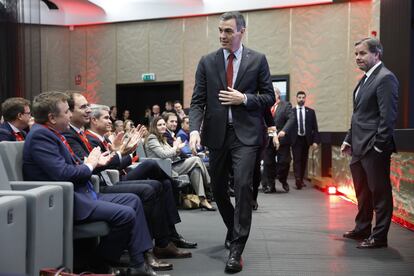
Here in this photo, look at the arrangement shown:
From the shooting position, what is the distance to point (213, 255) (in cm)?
285

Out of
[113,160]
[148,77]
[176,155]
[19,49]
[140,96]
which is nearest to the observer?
[113,160]

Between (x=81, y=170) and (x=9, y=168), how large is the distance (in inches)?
13.1

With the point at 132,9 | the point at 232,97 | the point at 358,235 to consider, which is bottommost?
the point at 358,235

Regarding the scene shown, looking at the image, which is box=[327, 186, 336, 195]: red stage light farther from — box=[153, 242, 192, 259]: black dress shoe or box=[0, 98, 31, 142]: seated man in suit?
box=[0, 98, 31, 142]: seated man in suit

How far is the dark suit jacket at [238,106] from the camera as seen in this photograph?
2635 mm

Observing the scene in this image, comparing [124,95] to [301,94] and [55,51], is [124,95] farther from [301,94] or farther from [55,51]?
[301,94]

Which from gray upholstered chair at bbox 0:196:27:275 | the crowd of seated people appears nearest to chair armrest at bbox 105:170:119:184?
the crowd of seated people

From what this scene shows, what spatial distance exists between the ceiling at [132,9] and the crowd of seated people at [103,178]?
20.6ft

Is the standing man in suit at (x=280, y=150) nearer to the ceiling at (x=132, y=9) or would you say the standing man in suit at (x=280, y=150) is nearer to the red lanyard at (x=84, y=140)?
the ceiling at (x=132, y=9)

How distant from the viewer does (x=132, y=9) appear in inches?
377

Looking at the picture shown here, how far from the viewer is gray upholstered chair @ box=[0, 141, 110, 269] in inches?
83.7

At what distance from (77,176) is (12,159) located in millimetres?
320

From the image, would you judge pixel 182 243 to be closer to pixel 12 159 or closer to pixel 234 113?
pixel 234 113

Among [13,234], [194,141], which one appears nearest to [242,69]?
[194,141]
